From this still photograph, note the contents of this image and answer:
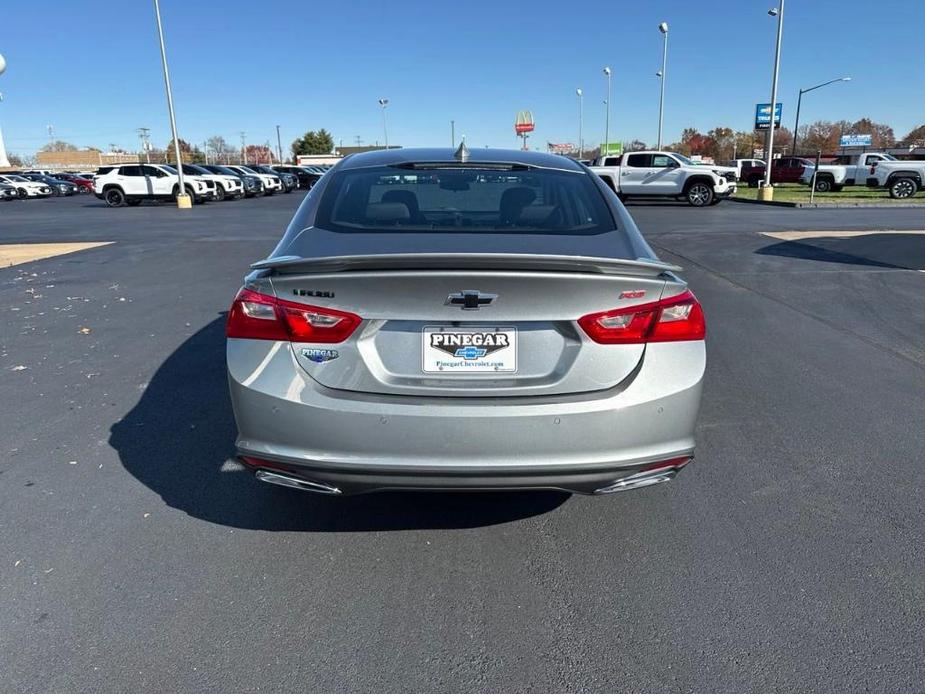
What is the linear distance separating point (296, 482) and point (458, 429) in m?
0.70

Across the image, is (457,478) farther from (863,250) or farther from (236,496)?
(863,250)

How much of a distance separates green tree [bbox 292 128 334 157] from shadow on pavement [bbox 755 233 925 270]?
11329cm

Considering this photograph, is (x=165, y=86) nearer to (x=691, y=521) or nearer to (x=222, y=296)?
(x=222, y=296)

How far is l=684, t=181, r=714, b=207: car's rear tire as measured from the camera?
2564cm

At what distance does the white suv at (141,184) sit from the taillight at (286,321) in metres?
29.9

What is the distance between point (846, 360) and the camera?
5648 millimetres

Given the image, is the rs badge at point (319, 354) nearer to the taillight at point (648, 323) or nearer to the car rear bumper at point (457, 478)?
the car rear bumper at point (457, 478)

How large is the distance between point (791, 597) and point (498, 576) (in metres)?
1.13

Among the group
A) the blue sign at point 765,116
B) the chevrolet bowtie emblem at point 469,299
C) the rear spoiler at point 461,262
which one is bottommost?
the chevrolet bowtie emblem at point 469,299

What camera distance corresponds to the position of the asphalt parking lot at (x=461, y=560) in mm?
2277

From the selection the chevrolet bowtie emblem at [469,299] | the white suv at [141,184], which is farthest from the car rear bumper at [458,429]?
the white suv at [141,184]

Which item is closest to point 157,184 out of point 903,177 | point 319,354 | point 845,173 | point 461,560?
point 319,354

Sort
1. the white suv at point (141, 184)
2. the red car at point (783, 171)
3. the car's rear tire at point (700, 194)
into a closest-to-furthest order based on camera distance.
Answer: the car's rear tire at point (700, 194)
the white suv at point (141, 184)
the red car at point (783, 171)

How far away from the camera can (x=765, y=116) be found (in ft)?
96.8
